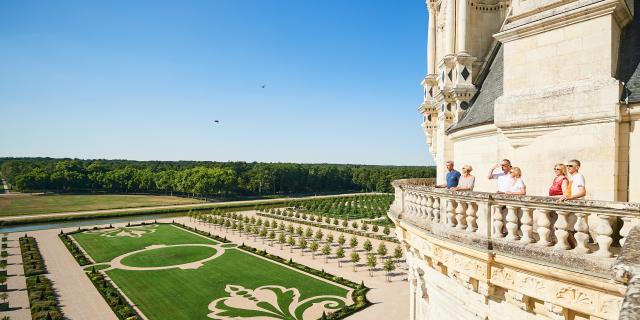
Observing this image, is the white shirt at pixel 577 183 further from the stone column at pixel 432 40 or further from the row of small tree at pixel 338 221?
the row of small tree at pixel 338 221

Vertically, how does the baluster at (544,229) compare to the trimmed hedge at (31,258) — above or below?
above

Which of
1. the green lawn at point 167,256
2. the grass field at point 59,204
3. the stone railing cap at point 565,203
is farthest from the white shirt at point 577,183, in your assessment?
the grass field at point 59,204

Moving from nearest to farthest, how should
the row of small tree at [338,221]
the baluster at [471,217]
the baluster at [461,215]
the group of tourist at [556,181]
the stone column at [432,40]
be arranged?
1. the group of tourist at [556,181]
2. the baluster at [471,217]
3. the baluster at [461,215]
4. the stone column at [432,40]
5. the row of small tree at [338,221]

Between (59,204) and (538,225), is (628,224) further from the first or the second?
(59,204)

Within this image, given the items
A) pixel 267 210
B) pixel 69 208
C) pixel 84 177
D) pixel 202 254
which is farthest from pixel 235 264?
pixel 84 177

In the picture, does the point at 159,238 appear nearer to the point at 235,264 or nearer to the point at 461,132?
the point at 235,264

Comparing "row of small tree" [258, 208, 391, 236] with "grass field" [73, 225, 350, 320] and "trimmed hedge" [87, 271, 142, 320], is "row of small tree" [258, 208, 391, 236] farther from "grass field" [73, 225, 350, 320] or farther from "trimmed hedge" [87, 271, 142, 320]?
"trimmed hedge" [87, 271, 142, 320]
